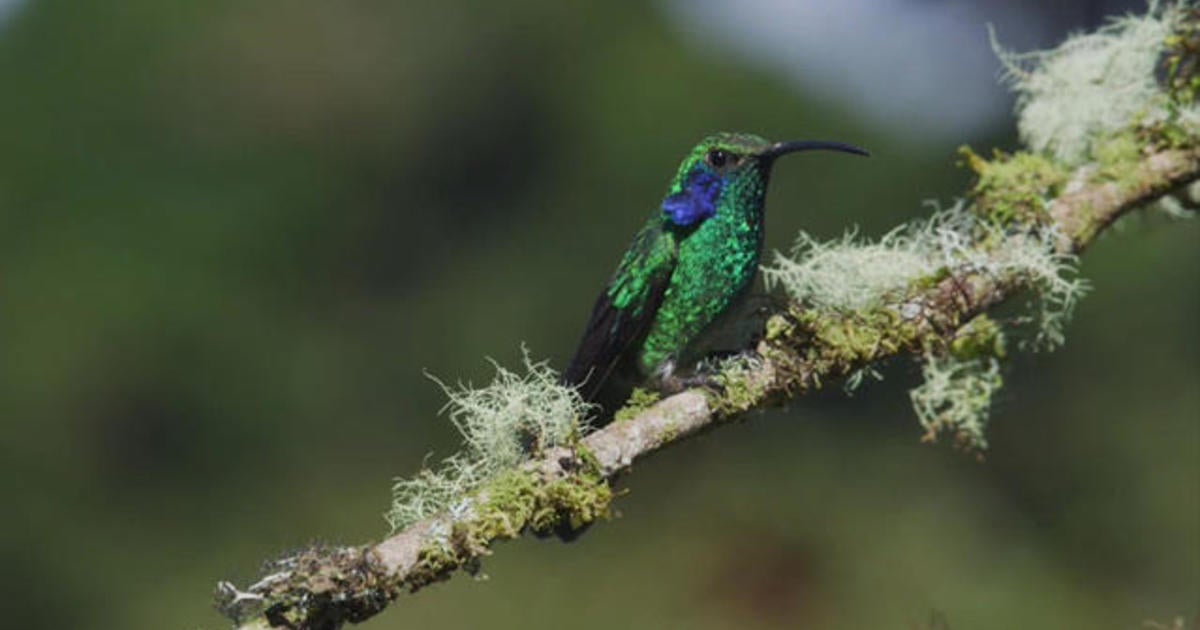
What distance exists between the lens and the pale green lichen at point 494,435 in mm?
2354

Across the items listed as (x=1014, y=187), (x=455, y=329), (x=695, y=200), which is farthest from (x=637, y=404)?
(x=455, y=329)

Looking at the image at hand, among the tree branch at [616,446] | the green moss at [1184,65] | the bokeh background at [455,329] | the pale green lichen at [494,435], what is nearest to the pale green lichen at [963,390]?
the tree branch at [616,446]

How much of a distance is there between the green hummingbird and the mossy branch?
13 cm

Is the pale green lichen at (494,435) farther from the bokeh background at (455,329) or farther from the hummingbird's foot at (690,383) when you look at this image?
the bokeh background at (455,329)

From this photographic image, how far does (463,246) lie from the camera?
41.9 feet

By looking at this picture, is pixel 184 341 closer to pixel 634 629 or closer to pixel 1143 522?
pixel 634 629

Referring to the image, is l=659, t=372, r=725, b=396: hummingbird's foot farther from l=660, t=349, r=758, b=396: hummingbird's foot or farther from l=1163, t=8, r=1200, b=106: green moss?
l=1163, t=8, r=1200, b=106: green moss

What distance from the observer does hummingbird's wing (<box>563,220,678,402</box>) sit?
123 inches

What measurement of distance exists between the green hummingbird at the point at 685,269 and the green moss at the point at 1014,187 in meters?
0.33

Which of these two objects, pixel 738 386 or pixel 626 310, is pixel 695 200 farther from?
pixel 738 386

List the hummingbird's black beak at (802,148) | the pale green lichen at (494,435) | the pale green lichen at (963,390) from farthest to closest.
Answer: the pale green lichen at (963,390)
the hummingbird's black beak at (802,148)
the pale green lichen at (494,435)

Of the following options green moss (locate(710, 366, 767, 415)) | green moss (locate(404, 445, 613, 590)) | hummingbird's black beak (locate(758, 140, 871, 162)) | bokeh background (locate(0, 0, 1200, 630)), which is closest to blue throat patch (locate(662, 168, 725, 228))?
hummingbird's black beak (locate(758, 140, 871, 162))

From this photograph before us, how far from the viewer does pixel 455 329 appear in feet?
38.5

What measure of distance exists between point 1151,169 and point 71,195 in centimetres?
1028
